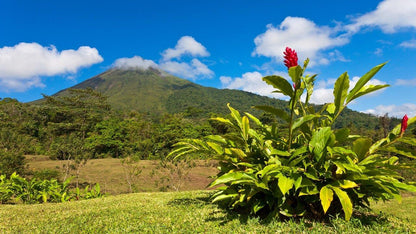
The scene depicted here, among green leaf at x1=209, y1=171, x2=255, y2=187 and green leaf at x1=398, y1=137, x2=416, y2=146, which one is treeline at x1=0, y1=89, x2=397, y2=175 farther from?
green leaf at x1=398, y1=137, x2=416, y2=146

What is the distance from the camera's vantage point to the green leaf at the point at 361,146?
2.67m

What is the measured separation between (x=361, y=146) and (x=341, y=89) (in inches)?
28.3

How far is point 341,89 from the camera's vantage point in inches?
103

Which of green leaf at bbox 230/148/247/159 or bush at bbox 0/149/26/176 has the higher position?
green leaf at bbox 230/148/247/159

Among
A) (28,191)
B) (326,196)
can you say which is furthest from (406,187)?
(28,191)

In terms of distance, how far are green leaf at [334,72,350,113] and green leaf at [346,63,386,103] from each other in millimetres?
52

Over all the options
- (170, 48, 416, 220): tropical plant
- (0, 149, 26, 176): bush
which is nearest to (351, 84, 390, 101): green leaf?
(170, 48, 416, 220): tropical plant

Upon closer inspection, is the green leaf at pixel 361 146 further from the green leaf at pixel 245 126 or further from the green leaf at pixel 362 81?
the green leaf at pixel 245 126

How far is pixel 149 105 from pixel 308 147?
170 metres

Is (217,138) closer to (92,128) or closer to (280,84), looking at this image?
(280,84)

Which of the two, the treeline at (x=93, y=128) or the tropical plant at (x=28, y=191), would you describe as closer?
the tropical plant at (x=28, y=191)

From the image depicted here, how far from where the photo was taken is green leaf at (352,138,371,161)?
2.67 m

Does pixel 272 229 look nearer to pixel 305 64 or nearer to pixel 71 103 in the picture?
pixel 305 64

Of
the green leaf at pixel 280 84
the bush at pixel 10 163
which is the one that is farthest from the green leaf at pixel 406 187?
the bush at pixel 10 163
